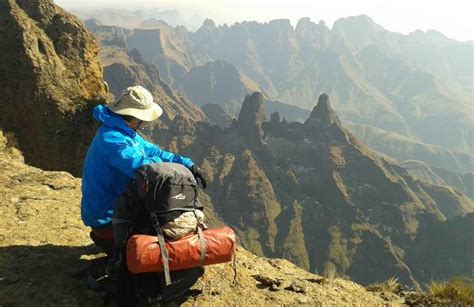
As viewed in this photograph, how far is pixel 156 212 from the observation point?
239 inches

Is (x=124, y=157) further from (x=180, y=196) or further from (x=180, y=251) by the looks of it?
(x=180, y=251)

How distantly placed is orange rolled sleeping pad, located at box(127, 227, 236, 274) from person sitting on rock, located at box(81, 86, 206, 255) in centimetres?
112

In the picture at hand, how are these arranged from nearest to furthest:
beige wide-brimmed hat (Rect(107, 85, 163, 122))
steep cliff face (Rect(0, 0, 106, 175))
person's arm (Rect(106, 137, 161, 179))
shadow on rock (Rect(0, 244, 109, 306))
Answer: person's arm (Rect(106, 137, 161, 179)) < shadow on rock (Rect(0, 244, 109, 306)) < beige wide-brimmed hat (Rect(107, 85, 163, 122)) < steep cliff face (Rect(0, 0, 106, 175))

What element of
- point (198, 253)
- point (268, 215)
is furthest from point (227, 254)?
point (268, 215)

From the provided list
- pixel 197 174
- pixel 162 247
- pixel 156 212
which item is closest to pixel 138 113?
pixel 197 174

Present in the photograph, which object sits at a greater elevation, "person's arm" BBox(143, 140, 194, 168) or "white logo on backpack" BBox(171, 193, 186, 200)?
"person's arm" BBox(143, 140, 194, 168)

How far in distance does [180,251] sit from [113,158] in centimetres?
182

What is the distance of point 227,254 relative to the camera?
6.43 m

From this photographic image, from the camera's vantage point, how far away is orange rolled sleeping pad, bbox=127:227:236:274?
571cm

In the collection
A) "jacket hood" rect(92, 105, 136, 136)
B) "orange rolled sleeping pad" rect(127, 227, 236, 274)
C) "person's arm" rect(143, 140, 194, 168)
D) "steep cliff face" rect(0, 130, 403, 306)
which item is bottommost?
"steep cliff face" rect(0, 130, 403, 306)

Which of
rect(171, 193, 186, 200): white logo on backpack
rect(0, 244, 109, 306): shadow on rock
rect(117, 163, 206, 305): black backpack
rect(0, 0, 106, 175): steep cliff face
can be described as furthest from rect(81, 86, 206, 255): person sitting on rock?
rect(0, 0, 106, 175): steep cliff face

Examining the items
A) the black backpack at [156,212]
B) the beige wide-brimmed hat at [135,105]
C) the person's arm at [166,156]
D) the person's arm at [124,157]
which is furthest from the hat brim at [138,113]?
the black backpack at [156,212]

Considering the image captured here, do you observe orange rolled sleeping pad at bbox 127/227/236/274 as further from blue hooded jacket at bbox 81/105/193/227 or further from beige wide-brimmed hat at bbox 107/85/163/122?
beige wide-brimmed hat at bbox 107/85/163/122

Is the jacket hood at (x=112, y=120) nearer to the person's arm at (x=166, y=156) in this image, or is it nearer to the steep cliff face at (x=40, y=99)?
the person's arm at (x=166, y=156)
